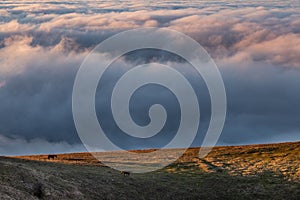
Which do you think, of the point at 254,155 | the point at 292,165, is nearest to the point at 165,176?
the point at 292,165

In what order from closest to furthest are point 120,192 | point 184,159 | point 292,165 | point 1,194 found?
1. point 1,194
2. point 120,192
3. point 292,165
4. point 184,159

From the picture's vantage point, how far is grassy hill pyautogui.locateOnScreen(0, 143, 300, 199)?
2340 inches

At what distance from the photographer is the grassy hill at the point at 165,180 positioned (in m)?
59.4

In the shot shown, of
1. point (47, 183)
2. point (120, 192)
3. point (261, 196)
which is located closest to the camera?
point (47, 183)

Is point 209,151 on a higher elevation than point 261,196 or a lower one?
higher

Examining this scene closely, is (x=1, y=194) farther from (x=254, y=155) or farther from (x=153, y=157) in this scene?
(x=254, y=155)

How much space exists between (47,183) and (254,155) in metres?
62.9

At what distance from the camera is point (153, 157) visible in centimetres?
11044

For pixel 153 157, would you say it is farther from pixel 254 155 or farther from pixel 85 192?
pixel 85 192

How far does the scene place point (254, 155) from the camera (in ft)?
361

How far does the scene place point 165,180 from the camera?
76.1 meters

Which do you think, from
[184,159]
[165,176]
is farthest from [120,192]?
[184,159]

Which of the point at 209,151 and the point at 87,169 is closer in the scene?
the point at 87,169

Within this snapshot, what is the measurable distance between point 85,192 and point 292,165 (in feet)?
159
